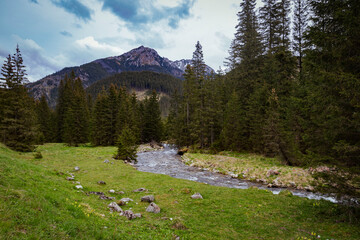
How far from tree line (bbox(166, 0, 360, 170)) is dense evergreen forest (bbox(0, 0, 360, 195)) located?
0.05 meters

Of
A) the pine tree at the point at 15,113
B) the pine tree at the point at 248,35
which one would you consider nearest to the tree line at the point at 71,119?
the pine tree at the point at 15,113

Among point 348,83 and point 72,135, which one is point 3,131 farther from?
point 348,83

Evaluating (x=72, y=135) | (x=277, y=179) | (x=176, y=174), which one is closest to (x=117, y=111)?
(x=72, y=135)

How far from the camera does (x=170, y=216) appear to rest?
31.7ft

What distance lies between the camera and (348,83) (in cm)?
754

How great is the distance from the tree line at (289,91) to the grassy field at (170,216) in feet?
10.4

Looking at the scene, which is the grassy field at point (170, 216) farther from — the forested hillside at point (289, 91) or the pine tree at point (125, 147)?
the pine tree at point (125, 147)

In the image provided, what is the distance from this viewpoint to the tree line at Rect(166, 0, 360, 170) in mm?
8328

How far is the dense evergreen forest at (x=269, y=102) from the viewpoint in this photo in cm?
845

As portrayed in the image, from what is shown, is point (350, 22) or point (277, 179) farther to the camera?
point (277, 179)

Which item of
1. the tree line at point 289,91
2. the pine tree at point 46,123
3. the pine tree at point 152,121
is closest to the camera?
the tree line at point 289,91

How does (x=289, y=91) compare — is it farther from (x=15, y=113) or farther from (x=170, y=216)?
(x=15, y=113)

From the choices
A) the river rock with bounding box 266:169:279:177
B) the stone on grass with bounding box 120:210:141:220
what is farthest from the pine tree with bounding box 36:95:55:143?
the river rock with bounding box 266:169:279:177

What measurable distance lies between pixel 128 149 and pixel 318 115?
26.0m
